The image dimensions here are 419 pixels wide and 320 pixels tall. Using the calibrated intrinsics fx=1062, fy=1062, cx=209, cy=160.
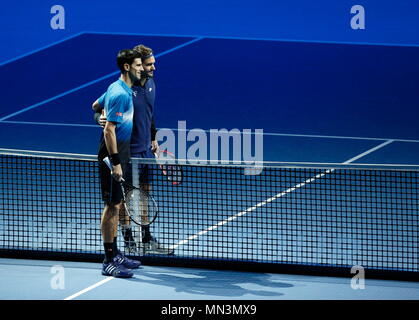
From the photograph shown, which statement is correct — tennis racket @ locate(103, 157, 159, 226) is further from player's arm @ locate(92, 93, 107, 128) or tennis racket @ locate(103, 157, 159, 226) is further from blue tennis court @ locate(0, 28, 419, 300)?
blue tennis court @ locate(0, 28, 419, 300)

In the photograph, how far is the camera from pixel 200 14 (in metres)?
20.9

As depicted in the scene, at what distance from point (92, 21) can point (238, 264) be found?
12201 millimetres

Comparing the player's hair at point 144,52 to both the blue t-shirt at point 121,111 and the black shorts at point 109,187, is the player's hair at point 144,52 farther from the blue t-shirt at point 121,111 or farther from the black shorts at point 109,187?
the black shorts at point 109,187

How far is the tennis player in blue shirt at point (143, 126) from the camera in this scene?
34.5 feet

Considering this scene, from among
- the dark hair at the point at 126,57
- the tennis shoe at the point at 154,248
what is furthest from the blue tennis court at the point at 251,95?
the dark hair at the point at 126,57

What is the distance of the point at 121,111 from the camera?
9.86m

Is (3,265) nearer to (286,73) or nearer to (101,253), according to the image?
(101,253)

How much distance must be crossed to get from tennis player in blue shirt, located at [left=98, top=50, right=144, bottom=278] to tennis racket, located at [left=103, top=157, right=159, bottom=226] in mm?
84

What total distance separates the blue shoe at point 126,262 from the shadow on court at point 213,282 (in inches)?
3.3

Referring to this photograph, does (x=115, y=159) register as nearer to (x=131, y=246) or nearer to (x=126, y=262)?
(x=126, y=262)

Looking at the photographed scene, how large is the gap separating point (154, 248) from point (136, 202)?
32.4 inches

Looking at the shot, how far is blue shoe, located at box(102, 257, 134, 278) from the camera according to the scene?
9992 millimetres

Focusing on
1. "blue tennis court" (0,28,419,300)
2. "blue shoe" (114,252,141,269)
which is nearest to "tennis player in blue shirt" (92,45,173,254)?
"blue shoe" (114,252,141,269)

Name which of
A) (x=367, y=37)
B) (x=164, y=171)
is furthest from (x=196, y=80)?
(x=164, y=171)
